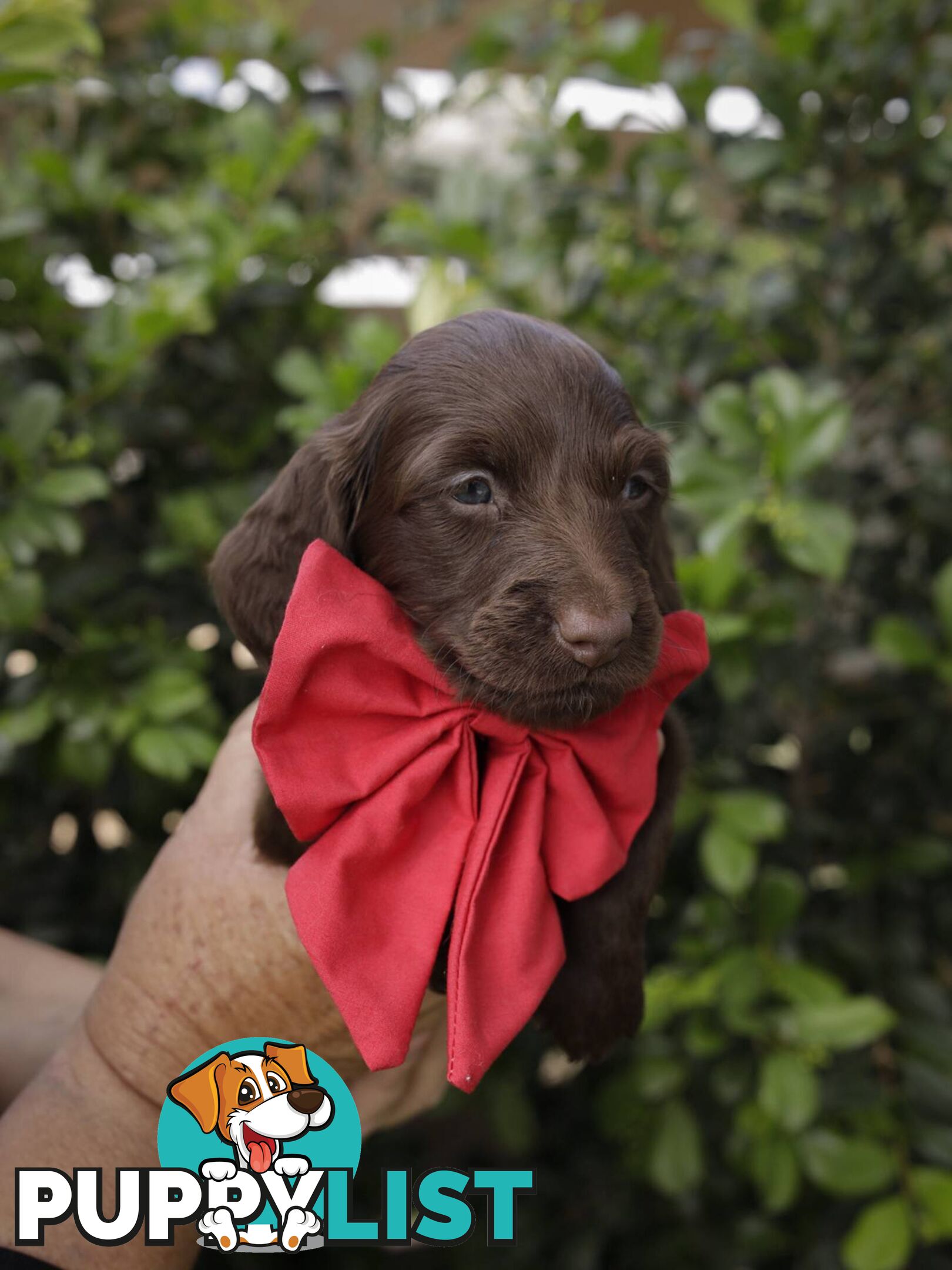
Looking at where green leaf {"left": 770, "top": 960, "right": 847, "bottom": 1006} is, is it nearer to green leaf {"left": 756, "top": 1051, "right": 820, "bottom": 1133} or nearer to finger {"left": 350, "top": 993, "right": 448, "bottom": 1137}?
green leaf {"left": 756, "top": 1051, "right": 820, "bottom": 1133}

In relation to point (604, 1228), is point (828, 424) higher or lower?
higher

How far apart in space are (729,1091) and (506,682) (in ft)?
4.18

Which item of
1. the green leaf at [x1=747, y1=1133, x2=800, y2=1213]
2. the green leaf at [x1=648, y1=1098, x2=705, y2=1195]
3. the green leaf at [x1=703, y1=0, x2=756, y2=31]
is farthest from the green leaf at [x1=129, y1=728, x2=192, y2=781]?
the green leaf at [x1=703, y1=0, x2=756, y2=31]

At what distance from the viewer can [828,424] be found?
1.57 m

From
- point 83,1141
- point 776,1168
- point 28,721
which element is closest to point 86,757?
point 28,721

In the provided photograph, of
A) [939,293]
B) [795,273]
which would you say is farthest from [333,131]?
[939,293]

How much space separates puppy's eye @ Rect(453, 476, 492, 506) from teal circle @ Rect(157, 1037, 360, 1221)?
625 mm

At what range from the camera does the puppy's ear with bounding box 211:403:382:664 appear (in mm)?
1162

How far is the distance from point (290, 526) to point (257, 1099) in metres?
0.62

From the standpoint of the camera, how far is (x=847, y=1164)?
→ 1.78m

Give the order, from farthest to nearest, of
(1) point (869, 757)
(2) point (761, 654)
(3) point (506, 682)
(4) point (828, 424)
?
1. (1) point (869, 757)
2. (2) point (761, 654)
3. (4) point (828, 424)
4. (3) point (506, 682)

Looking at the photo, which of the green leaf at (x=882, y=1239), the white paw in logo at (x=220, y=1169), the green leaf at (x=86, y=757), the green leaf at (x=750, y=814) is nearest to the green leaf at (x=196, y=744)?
the green leaf at (x=86, y=757)

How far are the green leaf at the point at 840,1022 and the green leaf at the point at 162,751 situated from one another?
3.60ft

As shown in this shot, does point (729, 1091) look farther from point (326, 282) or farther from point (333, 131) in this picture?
point (333, 131)
